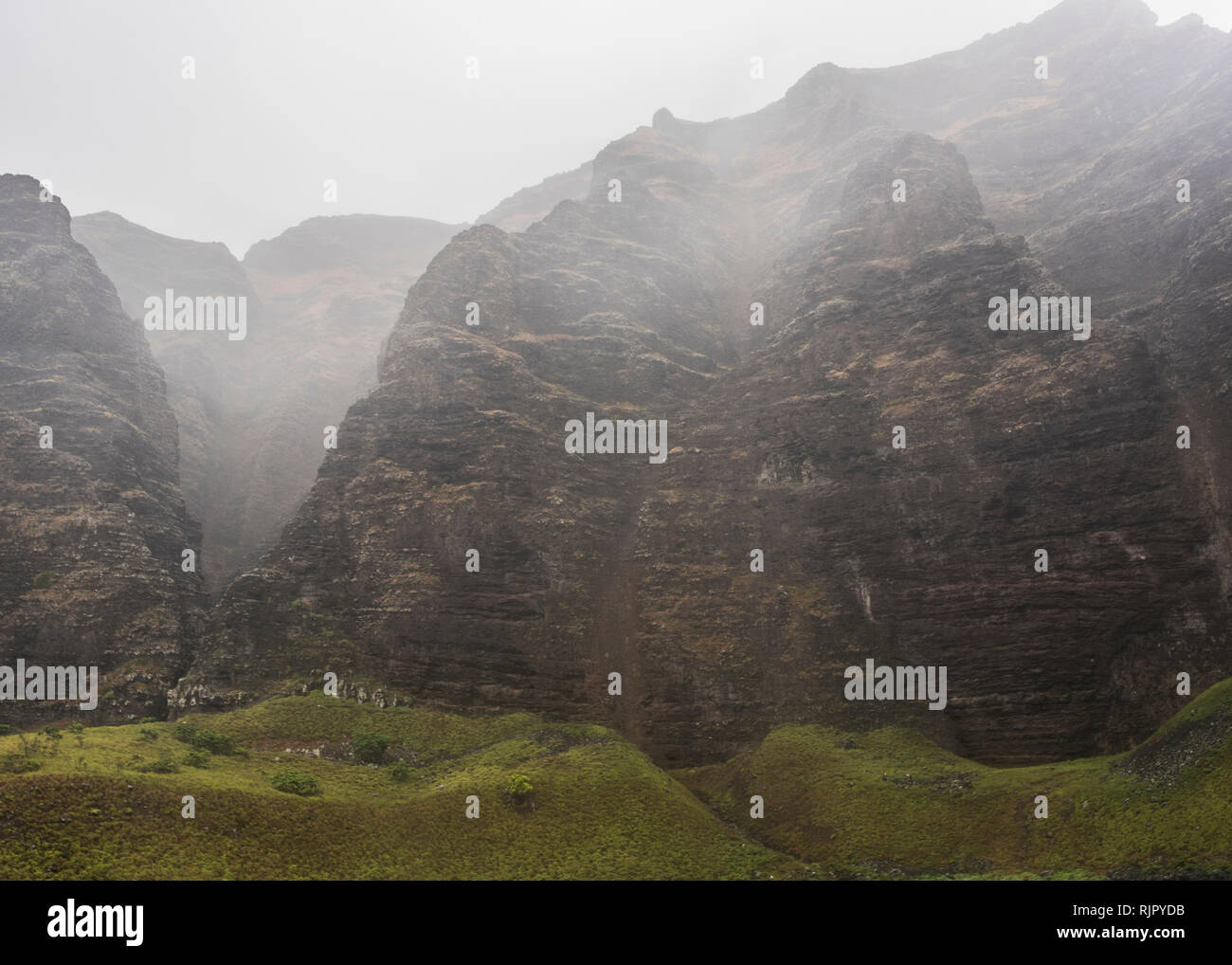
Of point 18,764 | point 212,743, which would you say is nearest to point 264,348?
point 212,743

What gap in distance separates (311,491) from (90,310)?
32.3m

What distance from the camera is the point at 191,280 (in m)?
132

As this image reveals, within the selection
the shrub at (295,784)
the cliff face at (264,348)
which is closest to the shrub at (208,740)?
the shrub at (295,784)

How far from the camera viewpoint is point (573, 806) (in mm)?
34750

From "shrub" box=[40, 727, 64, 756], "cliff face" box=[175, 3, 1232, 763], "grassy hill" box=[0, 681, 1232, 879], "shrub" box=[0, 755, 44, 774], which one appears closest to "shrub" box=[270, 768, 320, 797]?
"grassy hill" box=[0, 681, 1232, 879]

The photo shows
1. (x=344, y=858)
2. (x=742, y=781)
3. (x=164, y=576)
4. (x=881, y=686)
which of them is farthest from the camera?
(x=164, y=576)

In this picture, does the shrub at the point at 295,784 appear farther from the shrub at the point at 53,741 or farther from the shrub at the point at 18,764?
the shrub at the point at 18,764

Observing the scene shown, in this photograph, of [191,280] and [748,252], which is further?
[191,280]

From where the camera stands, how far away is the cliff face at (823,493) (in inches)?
1692

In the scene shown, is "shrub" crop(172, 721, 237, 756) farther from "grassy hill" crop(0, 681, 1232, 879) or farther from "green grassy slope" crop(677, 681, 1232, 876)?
"green grassy slope" crop(677, 681, 1232, 876)

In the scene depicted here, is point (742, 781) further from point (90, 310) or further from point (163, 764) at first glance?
point (90, 310)

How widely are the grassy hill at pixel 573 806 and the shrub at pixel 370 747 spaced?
117mm

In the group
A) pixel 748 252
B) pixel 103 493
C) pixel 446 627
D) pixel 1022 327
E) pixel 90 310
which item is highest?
pixel 748 252
